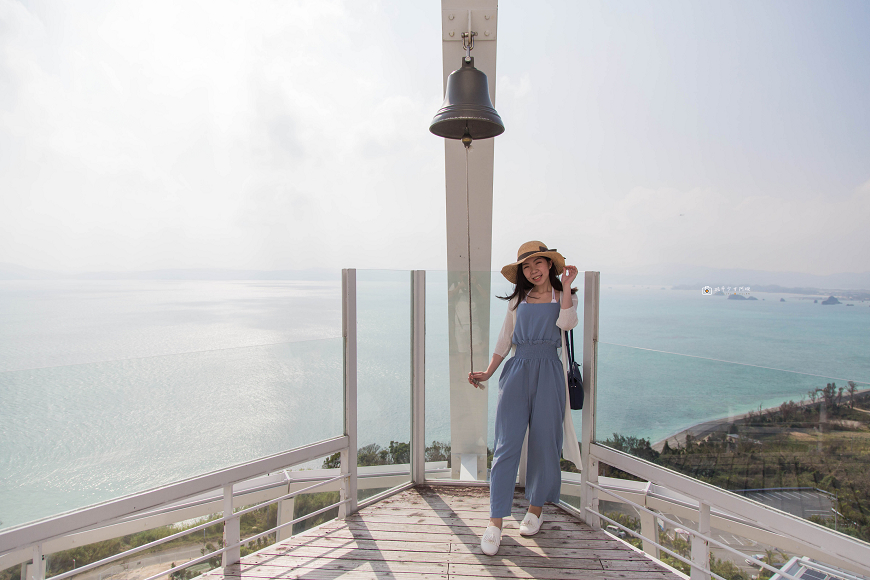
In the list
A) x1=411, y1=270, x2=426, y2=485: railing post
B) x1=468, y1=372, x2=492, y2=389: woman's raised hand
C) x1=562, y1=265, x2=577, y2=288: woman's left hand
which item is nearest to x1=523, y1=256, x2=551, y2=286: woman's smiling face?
x1=562, y1=265, x2=577, y2=288: woman's left hand

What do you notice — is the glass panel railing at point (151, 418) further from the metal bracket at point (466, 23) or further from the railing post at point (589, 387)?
the metal bracket at point (466, 23)

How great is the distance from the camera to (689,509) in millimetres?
2713

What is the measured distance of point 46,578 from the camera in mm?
1838

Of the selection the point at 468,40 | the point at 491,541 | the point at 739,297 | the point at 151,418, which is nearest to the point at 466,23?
the point at 468,40

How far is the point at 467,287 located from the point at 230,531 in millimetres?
1892

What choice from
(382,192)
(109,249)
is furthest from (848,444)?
(109,249)

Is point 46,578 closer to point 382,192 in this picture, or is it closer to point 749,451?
point 749,451

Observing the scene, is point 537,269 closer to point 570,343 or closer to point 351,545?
point 570,343

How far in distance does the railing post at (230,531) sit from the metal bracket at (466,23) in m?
2.67

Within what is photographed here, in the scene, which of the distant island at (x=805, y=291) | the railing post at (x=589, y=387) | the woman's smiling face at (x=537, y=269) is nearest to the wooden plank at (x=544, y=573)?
the railing post at (x=589, y=387)

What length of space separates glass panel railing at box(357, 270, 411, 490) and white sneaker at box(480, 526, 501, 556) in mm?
858

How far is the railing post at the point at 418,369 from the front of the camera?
3088 millimetres

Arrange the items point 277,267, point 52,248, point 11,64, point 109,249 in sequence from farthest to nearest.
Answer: point 277,267
point 109,249
point 52,248
point 11,64

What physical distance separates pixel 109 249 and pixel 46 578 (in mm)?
25127
